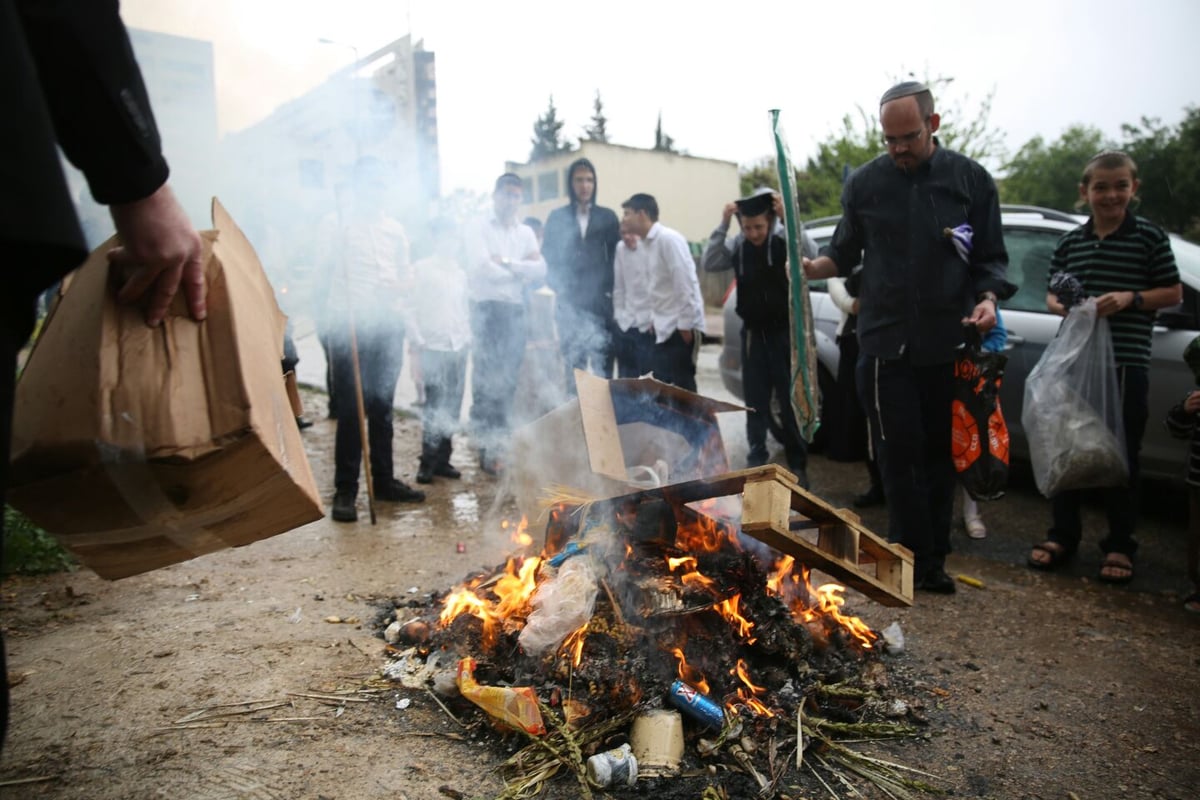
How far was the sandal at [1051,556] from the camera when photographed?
4.55 meters

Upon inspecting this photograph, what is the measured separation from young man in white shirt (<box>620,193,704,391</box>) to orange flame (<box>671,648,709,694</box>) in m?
3.85

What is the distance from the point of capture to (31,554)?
4.10 meters

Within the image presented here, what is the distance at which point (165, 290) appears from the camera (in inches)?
59.9

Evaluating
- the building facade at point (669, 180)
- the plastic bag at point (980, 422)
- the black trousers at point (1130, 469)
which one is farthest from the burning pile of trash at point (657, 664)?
the building facade at point (669, 180)

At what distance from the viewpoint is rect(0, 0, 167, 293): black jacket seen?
1014 mm

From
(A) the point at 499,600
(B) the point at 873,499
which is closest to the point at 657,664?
(A) the point at 499,600

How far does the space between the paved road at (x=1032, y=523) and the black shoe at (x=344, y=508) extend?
182cm

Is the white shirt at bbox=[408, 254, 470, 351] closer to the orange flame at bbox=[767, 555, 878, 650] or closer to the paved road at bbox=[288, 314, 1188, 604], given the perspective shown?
the paved road at bbox=[288, 314, 1188, 604]

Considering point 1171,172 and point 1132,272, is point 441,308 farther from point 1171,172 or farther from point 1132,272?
point 1171,172

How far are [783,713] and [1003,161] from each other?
1936 cm

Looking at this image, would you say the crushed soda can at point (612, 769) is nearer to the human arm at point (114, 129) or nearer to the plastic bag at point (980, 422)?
the human arm at point (114, 129)

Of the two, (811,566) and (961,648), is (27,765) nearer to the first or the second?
(811,566)

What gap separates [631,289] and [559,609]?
4.25 m

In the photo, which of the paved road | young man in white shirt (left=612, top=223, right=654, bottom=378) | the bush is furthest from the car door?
the bush
